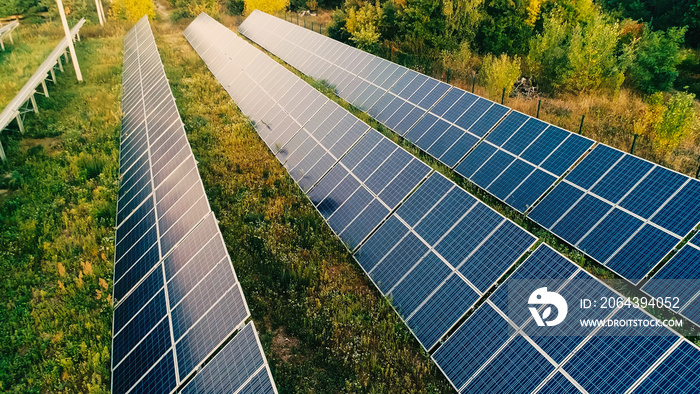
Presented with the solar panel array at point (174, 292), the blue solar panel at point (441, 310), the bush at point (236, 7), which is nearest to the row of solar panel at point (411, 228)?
the blue solar panel at point (441, 310)

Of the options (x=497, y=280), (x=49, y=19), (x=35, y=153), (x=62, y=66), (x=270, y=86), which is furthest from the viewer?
(x=49, y=19)

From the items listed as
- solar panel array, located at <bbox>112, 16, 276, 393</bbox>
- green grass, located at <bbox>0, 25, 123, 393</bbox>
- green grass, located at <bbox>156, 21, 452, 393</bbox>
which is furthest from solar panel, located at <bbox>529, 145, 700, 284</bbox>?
green grass, located at <bbox>0, 25, 123, 393</bbox>

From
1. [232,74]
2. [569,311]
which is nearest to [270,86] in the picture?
[232,74]

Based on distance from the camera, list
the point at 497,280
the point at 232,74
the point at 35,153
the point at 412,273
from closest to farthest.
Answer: the point at 497,280
the point at 412,273
the point at 35,153
the point at 232,74

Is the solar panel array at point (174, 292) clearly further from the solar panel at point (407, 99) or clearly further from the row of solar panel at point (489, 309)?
the solar panel at point (407, 99)

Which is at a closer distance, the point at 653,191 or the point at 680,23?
the point at 653,191

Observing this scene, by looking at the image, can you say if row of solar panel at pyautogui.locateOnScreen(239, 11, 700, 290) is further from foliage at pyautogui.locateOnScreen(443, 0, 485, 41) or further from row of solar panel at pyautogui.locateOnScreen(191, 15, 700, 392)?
foliage at pyautogui.locateOnScreen(443, 0, 485, 41)

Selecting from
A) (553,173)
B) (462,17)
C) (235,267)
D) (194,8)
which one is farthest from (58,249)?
(194,8)

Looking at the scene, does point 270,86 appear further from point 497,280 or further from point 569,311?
point 569,311
